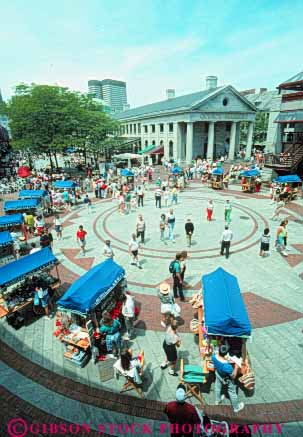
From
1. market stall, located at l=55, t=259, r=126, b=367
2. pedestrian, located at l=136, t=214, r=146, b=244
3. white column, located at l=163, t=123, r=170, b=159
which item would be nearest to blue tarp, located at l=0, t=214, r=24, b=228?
pedestrian, located at l=136, t=214, r=146, b=244

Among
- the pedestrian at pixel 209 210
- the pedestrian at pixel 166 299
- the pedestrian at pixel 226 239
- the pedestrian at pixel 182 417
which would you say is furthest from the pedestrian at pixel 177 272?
the pedestrian at pixel 209 210

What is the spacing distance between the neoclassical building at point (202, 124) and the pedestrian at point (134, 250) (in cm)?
3876

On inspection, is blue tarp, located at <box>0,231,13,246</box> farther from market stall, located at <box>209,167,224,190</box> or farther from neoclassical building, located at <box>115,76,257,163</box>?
neoclassical building, located at <box>115,76,257,163</box>

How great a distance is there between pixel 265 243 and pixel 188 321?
6198mm

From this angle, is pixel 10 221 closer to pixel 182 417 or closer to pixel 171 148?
pixel 182 417

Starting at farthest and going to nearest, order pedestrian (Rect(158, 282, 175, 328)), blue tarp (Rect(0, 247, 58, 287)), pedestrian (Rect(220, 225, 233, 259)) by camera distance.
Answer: pedestrian (Rect(220, 225, 233, 259))
blue tarp (Rect(0, 247, 58, 287))
pedestrian (Rect(158, 282, 175, 328))

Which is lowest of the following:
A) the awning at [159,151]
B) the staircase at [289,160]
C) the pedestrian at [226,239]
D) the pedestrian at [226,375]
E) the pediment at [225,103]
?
the pedestrian at [226,375]

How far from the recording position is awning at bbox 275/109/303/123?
25.3 meters

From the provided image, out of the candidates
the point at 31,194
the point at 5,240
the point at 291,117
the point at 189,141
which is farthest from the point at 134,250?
the point at 189,141

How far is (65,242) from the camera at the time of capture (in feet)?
52.5

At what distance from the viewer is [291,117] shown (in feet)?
85.4

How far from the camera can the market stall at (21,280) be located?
890 centimetres

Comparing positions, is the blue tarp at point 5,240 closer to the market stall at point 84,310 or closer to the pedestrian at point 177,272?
the market stall at point 84,310

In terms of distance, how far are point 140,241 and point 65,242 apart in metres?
4.80
